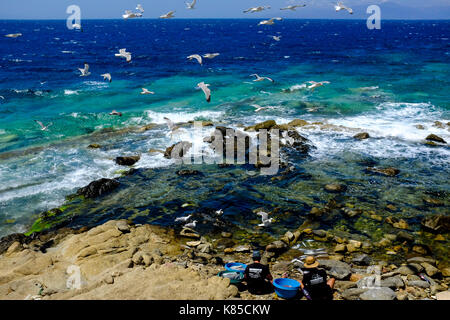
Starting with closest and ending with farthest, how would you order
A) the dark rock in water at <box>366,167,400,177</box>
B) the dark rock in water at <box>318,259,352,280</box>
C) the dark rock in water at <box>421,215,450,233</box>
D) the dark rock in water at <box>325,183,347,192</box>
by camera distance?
the dark rock in water at <box>318,259,352,280</box>
the dark rock in water at <box>421,215,450,233</box>
the dark rock in water at <box>325,183,347,192</box>
the dark rock in water at <box>366,167,400,177</box>

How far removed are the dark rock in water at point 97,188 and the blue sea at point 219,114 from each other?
1121 millimetres

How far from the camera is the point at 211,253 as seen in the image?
42.4 ft

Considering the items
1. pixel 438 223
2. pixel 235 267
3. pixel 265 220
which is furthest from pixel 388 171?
pixel 235 267

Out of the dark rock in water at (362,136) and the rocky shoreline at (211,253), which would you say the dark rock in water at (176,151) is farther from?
the dark rock in water at (362,136)

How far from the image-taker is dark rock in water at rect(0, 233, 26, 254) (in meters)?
13.5

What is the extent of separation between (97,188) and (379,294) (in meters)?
14.2

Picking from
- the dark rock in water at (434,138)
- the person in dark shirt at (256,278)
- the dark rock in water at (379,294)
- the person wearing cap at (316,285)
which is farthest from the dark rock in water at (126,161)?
the dark rock in water at (434,138)

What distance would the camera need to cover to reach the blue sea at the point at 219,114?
63.6 ft

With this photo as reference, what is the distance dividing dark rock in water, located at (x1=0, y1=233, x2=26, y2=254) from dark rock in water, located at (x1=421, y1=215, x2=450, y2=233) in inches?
634

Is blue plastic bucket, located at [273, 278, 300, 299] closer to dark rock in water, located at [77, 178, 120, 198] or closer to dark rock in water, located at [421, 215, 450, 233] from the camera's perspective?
dark rock in water, located at [421, 215, 450, 233]

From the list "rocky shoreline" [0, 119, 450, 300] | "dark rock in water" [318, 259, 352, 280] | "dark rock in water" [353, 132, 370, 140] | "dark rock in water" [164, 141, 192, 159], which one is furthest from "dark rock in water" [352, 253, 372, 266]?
"dark rock in water" [353, 132, 370, 140]
